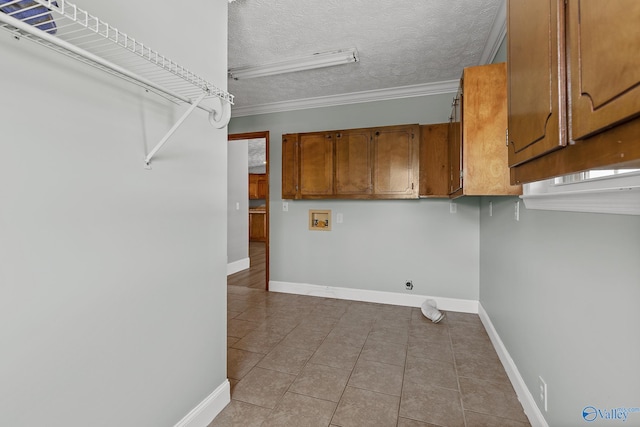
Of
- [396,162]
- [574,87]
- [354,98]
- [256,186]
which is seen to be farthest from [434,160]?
[256,186]

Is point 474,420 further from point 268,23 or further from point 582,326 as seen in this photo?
point 268,23

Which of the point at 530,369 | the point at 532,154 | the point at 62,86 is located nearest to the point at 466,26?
the point at 532,154

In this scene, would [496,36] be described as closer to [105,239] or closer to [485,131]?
[485,131]

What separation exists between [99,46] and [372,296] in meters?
3.34

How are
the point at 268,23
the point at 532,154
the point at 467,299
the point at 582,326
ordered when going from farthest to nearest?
1. the point at 467,299
2. the point at 268,23
3. the point at 582,326
4. the point at 532,154

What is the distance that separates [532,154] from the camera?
2.62ft

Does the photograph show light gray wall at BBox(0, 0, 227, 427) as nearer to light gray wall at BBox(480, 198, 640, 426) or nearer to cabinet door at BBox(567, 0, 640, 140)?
cabinet door at BBox(567, 0, 640, 140)

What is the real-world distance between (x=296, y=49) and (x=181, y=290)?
2.22 m

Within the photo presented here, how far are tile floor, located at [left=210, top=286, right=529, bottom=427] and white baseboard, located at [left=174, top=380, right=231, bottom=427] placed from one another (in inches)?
1.5

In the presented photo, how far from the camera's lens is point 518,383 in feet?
6.12

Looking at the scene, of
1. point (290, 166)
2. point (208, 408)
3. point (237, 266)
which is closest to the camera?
point (208, 408)

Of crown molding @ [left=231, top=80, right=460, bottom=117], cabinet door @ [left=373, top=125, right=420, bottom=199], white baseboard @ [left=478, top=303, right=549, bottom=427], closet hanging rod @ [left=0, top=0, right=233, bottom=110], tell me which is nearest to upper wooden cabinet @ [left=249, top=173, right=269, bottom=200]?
crown molding @ [left=231, top=80, right=460, bottom=117]

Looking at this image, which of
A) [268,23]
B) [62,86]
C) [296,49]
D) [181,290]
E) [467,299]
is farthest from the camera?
[467,299]

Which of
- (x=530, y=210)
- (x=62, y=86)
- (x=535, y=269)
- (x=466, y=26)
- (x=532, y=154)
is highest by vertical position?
(x=466, y=26)
